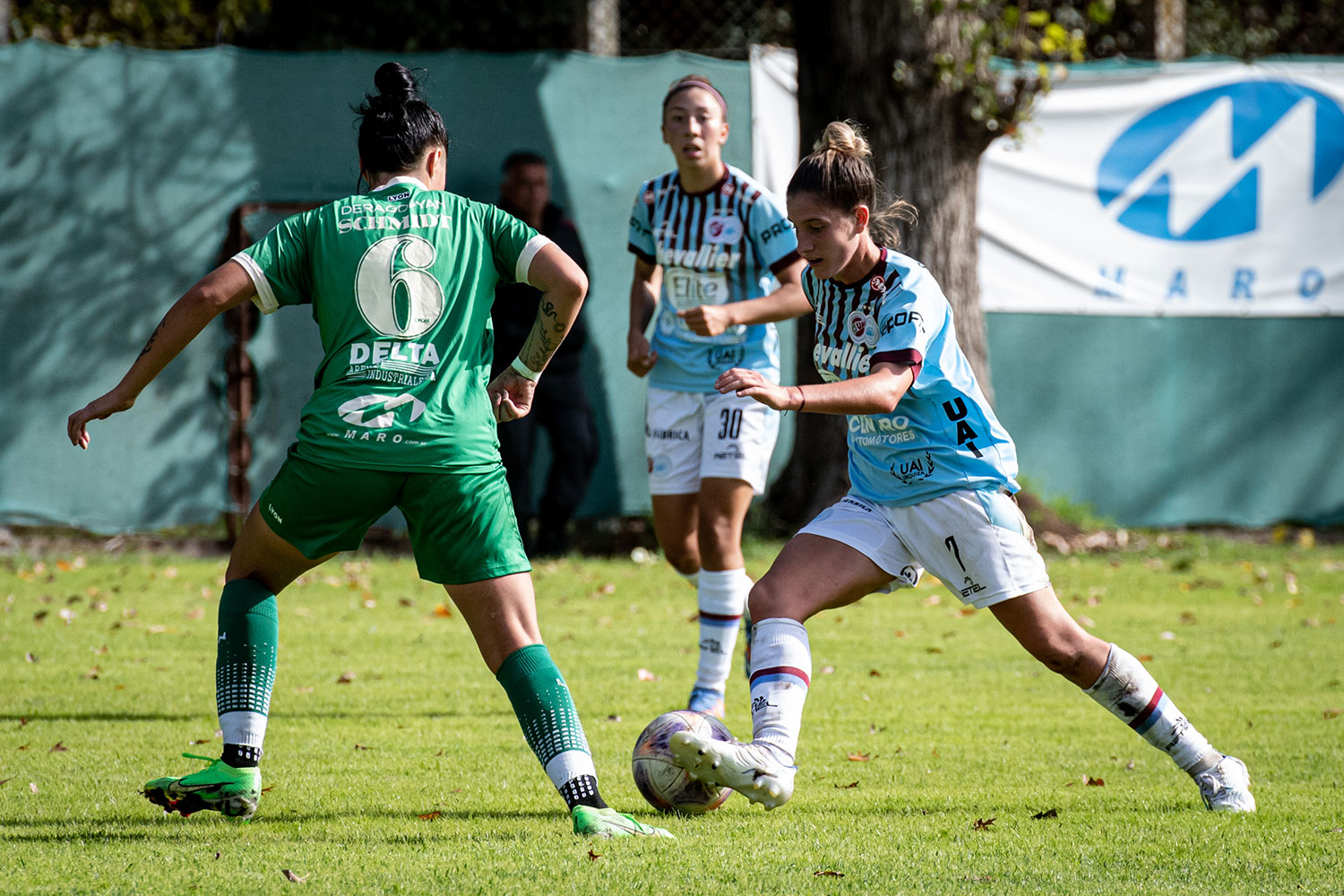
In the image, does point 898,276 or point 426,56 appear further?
point 426,56

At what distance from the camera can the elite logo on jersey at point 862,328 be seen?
4.21 meters

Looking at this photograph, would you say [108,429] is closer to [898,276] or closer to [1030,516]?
[1030,516]

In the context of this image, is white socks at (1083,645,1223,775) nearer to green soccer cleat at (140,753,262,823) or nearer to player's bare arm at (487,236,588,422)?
player's bare arm at (487,236,588,422)

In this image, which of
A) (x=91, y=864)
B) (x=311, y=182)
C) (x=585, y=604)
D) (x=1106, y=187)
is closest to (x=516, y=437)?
(x=585, y=604)

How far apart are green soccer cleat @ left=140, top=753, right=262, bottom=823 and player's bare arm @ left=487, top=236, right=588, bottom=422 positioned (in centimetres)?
125

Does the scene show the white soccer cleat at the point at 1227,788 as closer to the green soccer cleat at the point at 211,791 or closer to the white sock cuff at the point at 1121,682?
the white sock cuff at the point at 1121,682

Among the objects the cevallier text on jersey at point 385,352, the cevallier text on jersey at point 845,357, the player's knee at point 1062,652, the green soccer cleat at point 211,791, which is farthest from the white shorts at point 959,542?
the green soccer cleat at point 211,791

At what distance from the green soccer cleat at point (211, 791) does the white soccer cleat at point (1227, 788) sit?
9.17ft

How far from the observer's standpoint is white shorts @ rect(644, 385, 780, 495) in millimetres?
5895

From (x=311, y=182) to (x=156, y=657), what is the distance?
5051 mm

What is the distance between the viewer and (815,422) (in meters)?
10.8

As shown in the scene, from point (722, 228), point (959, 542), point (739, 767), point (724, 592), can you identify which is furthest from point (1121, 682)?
point (722, 228)

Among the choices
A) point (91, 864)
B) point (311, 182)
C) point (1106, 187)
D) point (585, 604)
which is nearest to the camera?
point (91, 864)

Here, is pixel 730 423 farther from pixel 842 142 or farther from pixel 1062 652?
pixel 1062 652
